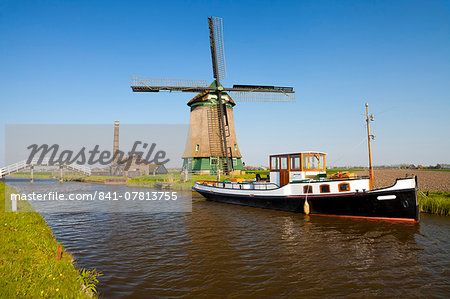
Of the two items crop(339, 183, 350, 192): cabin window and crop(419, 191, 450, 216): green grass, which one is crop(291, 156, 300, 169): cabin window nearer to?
crop(339, 183, 350, 192): cabin window

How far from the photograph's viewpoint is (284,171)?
18.8 meters

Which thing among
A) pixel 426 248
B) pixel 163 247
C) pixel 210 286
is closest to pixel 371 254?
pixel 426 248

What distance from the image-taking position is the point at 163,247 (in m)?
10.4

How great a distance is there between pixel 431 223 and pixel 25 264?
703 inches

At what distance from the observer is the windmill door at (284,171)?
60.7 feet

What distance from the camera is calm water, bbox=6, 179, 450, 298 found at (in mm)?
6914

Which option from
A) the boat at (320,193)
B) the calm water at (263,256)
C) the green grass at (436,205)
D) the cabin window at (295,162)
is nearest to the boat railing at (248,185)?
the boat at (320,193)

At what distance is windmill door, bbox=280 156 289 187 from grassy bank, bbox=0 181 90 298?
568 inches

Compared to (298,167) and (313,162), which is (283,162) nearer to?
(298,167)

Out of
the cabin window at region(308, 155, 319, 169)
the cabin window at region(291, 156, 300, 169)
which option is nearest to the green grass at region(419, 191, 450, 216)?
the cabin window at region(308, 155, 319, 169)

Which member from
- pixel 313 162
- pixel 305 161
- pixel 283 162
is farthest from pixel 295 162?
pixel 313 162

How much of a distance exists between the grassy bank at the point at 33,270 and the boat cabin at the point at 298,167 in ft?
47.7

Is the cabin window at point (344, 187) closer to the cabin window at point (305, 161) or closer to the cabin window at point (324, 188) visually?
the cabin window at point (324, 188)

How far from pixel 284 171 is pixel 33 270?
15690 mm
